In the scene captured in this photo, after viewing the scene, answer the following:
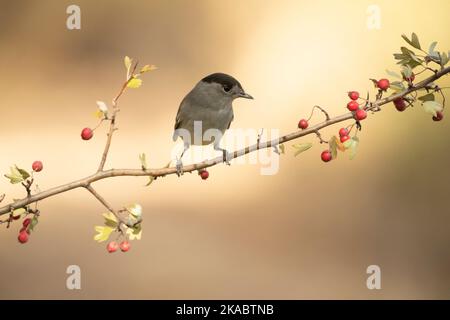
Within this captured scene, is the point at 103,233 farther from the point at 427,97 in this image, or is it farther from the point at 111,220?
the point at 427,97

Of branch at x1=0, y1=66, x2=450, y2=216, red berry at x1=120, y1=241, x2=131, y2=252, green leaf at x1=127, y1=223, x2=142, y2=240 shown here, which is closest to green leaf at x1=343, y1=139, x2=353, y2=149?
branch at x1=0, y1=66, x2=450, y2=216

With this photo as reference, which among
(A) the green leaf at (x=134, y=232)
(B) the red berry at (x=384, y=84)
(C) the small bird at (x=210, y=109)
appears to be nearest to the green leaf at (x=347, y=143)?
(B) the red berry at (x=384, y=84)

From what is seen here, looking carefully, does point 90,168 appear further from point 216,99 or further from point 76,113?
point 216,99

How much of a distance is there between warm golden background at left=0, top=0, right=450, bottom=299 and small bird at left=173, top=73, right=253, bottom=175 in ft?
10.1

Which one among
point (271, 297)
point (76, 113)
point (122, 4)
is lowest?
point (271, 297)

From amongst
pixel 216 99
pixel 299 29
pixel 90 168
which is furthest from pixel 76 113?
pixel 216 99

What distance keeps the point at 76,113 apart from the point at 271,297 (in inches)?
184

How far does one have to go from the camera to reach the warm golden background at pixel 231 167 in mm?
8039

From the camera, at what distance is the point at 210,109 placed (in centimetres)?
480

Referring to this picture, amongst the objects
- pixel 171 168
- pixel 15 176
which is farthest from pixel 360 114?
pixel 15 176

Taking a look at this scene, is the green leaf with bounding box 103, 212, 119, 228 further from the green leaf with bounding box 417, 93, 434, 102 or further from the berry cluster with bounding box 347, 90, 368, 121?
the green leaf with bounding box 417, 93, 434, 102

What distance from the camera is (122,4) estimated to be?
410 inches

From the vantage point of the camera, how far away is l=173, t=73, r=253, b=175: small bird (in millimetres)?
4660

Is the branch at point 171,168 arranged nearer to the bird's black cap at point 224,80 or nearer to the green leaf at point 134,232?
the green leaf at point 134,232
